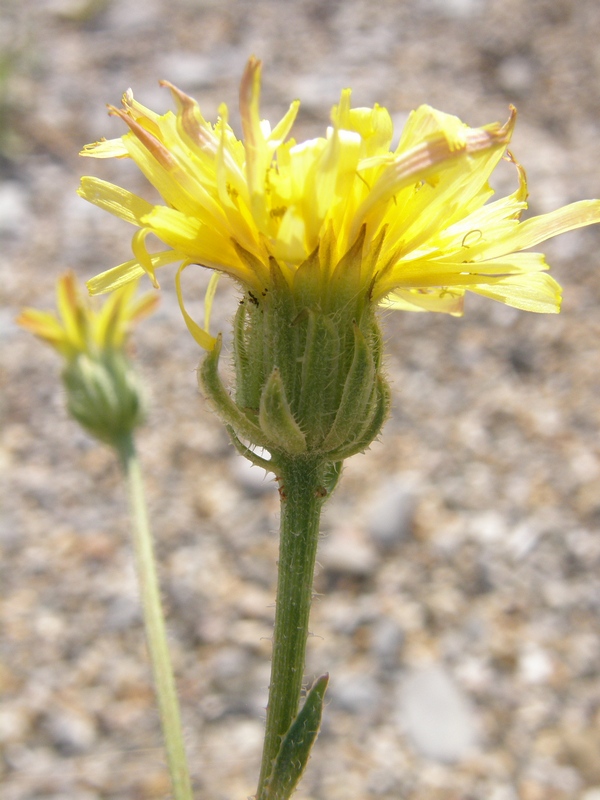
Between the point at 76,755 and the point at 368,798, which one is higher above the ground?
the point at 76,755

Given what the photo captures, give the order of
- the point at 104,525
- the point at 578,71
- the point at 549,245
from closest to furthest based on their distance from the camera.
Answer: the point at 104,525
the point at 549,245
the point at 578,71

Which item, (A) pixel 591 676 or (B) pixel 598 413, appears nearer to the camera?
(A) pixel 591 676

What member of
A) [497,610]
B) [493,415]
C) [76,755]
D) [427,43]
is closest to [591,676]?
[497,610]

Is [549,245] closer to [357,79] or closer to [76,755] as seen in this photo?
[357,79]

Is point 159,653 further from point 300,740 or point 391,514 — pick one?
point 391,514

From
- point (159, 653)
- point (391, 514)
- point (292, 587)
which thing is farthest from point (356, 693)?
point (292, 587)

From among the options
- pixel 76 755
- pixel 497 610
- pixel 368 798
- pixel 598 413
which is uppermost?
pixel 598 413

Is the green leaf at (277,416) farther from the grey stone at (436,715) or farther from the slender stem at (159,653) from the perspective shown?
the grey stone at (436,715)

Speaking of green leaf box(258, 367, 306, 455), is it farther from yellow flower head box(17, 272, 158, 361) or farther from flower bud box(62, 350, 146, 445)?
yellow flower head box(17, 272, 158, 361)
